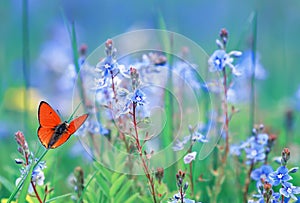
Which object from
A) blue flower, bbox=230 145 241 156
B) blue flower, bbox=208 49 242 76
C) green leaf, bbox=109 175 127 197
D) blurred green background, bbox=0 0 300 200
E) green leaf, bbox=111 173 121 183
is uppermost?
blurred green background, bbox=0 0 300 200

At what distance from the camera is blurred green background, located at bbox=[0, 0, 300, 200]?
340cm

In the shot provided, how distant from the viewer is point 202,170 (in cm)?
229

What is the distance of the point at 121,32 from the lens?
548 cm

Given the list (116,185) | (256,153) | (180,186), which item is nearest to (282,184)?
(180,186)

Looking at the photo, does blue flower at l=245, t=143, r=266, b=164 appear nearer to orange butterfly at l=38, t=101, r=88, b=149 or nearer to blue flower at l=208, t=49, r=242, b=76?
blue flower at l=208, t=49, r=242, b=76

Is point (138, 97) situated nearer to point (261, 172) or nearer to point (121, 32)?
point (261, 172)

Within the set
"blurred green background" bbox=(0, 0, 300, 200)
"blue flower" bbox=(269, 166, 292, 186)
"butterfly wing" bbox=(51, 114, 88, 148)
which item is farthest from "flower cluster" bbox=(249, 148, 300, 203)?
"blurred green background" bbox=(0, 0, 300, 200)

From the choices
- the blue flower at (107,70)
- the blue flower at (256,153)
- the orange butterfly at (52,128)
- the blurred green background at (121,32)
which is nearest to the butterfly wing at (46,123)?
the orange butterfly at (52,128)

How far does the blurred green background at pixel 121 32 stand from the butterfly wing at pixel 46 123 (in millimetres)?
498

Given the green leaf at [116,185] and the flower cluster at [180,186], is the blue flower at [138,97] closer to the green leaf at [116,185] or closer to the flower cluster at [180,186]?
the flower cluster at [180,186]

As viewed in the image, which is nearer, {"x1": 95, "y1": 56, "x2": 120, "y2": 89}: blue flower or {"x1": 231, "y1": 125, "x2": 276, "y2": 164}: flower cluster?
{"x1": 95, "y1": 56, "x2": 120, "y2": 89}: blue flower

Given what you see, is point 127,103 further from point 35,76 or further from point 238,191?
point 35,76

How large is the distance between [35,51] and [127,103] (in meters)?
4.25

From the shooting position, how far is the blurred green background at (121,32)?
340cm
